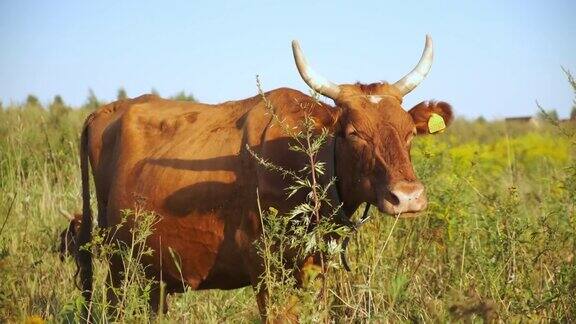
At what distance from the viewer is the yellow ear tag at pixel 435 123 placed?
5539 millimetres

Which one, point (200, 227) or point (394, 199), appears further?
point (200, 227)

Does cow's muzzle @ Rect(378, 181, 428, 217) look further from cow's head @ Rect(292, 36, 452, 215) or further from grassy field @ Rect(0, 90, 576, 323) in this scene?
grassy field @ Rect(0, 90, 576, 323)

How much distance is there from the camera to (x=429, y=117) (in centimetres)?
557

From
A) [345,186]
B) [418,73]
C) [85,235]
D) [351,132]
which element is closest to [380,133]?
[351,132]

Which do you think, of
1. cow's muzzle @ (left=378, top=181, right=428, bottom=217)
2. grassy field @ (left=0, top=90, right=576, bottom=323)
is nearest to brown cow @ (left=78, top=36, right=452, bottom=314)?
cow's muzzle @ (left=378, top=181, right=428, bottom=217)

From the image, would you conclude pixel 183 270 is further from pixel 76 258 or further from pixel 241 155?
pixel 76 258

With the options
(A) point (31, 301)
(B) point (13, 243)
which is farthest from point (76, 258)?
(A) point (31, 301)

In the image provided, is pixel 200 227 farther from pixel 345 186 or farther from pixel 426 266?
pixel 426 266

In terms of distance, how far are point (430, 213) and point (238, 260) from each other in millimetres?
1959

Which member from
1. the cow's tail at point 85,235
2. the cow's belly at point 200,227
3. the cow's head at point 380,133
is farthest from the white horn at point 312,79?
the cow's tail at point 85,235

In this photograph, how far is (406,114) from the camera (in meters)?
5.24

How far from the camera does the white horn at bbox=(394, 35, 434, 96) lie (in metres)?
5.57

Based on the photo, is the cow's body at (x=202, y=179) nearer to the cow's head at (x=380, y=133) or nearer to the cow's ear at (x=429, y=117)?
the cow's head at (x=380, y=133)

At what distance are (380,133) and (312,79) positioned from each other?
2.16ft
